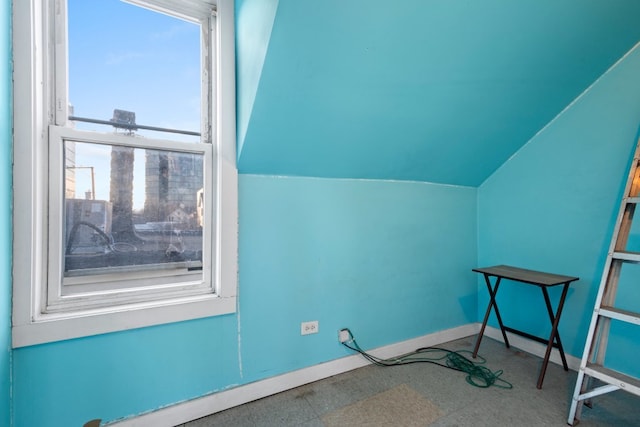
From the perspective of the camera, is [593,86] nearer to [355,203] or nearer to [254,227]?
[355,203]

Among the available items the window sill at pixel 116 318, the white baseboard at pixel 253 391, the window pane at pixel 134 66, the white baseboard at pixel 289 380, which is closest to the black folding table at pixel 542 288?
the white baseboard at pixel 289 380

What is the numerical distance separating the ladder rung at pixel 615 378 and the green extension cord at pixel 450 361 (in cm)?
54

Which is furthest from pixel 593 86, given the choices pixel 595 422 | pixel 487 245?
pixel 595 422

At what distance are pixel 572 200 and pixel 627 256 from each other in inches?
30.7

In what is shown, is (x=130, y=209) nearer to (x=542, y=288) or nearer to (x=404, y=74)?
(x=404, y=74)

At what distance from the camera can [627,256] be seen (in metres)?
1.52

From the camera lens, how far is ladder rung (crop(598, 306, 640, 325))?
4.63ft

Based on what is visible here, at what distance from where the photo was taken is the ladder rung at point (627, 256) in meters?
1.48

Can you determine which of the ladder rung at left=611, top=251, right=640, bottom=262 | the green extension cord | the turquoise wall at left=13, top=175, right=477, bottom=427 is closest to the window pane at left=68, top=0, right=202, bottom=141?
the turquoise wall at left=13, top=175, right=477, bottom=427

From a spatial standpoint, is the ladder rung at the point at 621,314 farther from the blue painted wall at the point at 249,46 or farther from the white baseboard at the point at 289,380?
the blue painted wall at the point at 249,46

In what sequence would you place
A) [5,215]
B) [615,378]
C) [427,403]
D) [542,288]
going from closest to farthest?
[5,215] < [615,378] < [427,403] < [542,288]

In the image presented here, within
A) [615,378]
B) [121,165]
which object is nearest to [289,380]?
[121,165]

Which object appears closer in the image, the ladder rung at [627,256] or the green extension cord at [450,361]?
the ladder rung at [627,256]

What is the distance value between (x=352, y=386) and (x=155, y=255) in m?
1.48
